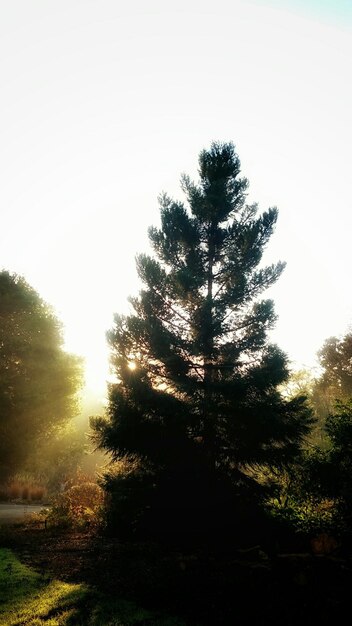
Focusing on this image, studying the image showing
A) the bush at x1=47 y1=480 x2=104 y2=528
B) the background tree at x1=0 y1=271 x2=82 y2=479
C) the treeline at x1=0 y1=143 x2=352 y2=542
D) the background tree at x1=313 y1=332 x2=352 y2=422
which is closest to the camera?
the treeline at x1=0 y1=143 x2=352 y2=542

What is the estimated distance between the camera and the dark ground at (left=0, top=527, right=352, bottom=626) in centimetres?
539

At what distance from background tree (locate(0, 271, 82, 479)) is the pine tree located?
46.6 feet

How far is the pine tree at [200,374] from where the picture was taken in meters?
10.8

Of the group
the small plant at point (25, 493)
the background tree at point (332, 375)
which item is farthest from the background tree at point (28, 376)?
the background tree at point (332, 375)

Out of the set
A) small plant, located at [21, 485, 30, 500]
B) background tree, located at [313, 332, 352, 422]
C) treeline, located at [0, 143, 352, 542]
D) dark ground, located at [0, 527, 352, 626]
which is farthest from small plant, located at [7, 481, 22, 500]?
background tree, located at [313, 332, 352, 422]

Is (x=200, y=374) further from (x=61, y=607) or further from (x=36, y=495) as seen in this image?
(x=36, y=495)

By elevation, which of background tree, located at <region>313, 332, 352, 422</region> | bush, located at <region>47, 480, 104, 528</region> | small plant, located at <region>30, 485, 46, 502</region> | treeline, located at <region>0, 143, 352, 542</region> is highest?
background tree, located at <region>313, 332, 352, 422</region>

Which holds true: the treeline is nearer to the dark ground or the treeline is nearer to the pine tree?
the pine tree

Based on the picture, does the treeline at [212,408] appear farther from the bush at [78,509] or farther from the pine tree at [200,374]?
the bush at [78,509]

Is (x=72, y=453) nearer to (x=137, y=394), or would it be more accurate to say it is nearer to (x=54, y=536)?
(x=54, y=536)

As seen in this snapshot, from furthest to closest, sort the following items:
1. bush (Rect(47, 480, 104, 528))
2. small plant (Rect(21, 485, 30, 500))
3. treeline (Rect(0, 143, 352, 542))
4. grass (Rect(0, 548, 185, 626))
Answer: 1. small plant (Rect(21, 485, 30, 500))
2. bush (Rect(47, 480, 104, 528))
3. treeline (Rect(0, 143, 352, 542))
4. grass (Rect(0, 548, 185, 626))

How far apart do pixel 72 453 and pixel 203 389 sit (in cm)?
2661

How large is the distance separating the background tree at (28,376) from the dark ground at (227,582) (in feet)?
54.6

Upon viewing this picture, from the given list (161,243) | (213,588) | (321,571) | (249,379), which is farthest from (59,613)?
(161,243)
